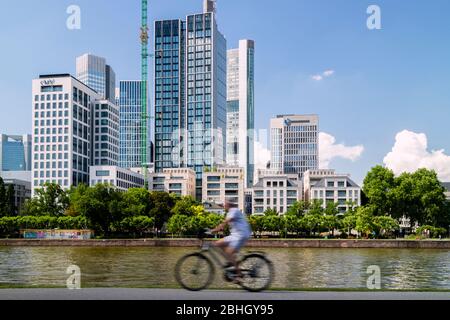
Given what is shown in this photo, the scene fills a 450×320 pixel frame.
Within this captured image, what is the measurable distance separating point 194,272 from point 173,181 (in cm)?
14622

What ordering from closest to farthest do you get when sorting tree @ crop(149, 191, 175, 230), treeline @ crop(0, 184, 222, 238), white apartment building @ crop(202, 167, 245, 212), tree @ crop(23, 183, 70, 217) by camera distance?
treeline @ crop(0, 184, 222, 238)
tree @ crop(23, 183, 70, 217)
tree @ crop(149, 191, 175, 230)
white apartment building @ crop(202, 167, 245, 212)

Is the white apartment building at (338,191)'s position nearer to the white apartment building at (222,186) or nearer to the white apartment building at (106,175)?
the white apartment building at (222,186)

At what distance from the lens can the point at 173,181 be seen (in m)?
159

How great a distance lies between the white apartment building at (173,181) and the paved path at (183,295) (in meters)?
143

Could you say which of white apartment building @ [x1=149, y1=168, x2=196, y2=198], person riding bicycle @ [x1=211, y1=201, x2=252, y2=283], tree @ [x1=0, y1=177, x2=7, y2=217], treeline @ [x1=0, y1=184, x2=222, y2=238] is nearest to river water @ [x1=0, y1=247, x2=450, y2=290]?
person riding bicycle @ [x1=211, y1=201, x2=252, y2=283]

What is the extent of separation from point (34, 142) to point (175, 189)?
4110 cm

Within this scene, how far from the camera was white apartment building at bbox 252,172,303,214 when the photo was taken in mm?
135875

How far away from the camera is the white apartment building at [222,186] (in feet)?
502

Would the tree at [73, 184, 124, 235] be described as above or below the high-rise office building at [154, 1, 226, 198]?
below

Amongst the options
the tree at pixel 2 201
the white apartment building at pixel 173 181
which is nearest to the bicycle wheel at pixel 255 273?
the tree at pixel 2 201

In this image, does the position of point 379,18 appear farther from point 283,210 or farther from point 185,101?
point 185,101

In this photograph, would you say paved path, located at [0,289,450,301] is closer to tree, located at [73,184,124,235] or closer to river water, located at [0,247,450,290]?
river water, located at [0,247,450,290]

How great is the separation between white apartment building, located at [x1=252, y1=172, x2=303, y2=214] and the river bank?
157 feet
